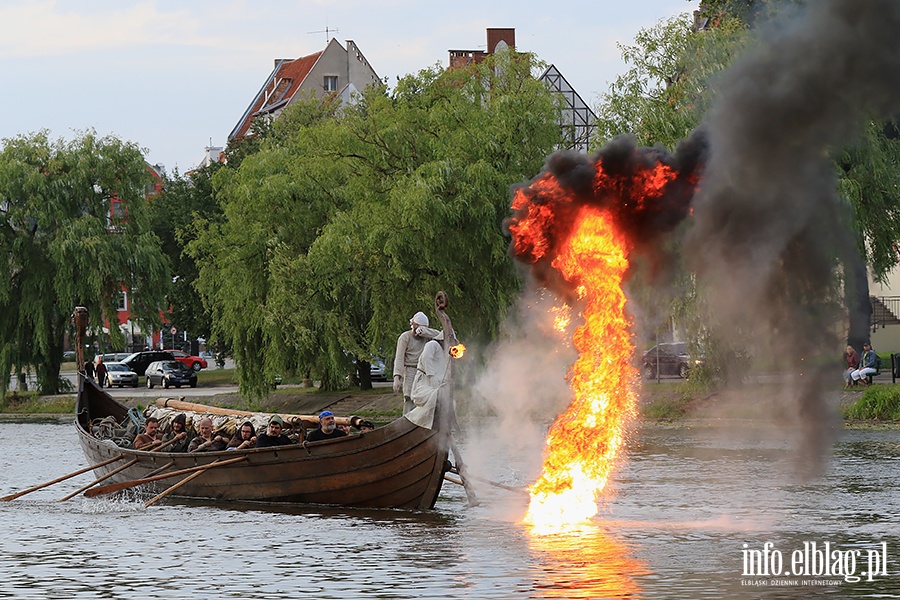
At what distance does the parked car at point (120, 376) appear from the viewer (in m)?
73.4

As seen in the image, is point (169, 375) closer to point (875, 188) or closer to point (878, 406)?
point (878, 406)

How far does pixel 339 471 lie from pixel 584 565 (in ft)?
23.7

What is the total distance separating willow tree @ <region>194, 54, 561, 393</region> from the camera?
152ft

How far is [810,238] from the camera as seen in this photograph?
1991cm

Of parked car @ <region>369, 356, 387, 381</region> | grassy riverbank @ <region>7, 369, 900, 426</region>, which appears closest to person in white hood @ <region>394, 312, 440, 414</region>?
grassy riverbank @ <region>7, 369, 900, 426</region>

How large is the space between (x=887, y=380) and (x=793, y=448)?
1130cm

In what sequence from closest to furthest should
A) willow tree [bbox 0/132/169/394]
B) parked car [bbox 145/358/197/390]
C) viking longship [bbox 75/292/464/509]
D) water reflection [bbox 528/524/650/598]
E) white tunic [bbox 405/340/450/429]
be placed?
1. water reflection [bbox 528/524/650/598]
2. white tunic [bbox 405/340/450/429]
3. viking longship [bbox 75/292/464/509]
4. willow tree [bbox 0/132/169/394]
5. parked car [bbox 145/358/197/390]

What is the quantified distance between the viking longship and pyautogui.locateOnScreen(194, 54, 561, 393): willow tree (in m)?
20.6

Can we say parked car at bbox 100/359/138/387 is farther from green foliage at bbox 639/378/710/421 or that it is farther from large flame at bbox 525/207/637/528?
large flame at bbox 525/207/637/528

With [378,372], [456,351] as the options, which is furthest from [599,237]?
[378,372]

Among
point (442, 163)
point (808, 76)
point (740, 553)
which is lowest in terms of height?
point (740, 553)

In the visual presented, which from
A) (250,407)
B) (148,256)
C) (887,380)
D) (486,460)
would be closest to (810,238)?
(486,460)

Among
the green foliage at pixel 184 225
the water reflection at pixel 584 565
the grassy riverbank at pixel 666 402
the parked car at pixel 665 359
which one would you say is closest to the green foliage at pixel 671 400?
the grassy riverbank at pixel 666 402

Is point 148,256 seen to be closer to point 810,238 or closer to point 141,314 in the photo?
point 141,314
